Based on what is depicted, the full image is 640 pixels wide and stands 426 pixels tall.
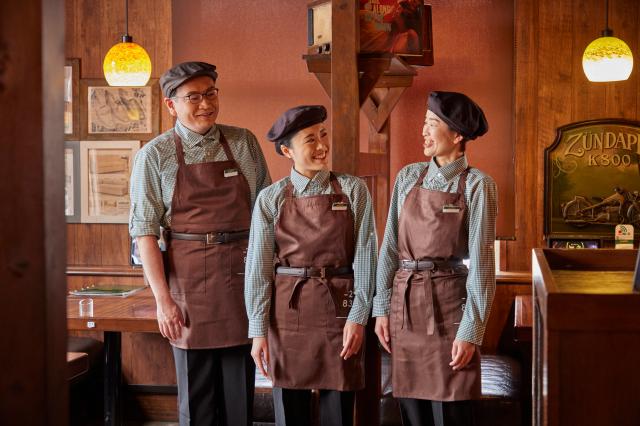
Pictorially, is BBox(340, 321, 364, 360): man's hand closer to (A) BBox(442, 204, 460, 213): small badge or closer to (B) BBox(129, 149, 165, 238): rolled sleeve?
(A) BBox(442, 204, 460, 213): small badge

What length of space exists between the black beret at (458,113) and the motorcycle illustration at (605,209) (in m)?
2.75

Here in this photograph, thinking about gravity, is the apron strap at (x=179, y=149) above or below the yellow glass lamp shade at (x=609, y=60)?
below

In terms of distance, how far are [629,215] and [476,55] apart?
1.47 meters

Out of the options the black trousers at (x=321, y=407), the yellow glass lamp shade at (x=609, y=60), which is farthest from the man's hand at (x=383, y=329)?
the yellow glass lamp shade at (x=609, y=60)

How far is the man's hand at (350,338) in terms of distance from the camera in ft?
10.4

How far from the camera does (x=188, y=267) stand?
131 inches

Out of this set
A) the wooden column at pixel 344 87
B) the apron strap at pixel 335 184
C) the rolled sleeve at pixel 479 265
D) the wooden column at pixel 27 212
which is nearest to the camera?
the wooden column at pixel 27 212

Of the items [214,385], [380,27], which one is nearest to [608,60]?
[380,27]

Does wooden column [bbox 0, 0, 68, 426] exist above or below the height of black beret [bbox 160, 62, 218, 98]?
below

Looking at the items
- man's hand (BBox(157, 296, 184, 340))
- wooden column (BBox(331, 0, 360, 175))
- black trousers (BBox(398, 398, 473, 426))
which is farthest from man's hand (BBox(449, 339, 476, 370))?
man's hand (BBox(157, 296, 184, 340))

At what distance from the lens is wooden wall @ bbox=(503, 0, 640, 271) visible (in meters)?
5.66

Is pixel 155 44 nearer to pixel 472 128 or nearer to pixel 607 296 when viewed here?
pixel 472 128

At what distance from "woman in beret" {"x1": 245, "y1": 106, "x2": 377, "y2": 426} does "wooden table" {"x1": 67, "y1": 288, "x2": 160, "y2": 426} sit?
1270mm

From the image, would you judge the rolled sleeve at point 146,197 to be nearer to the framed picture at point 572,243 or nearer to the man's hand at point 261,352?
the man's hand at point 261,352
